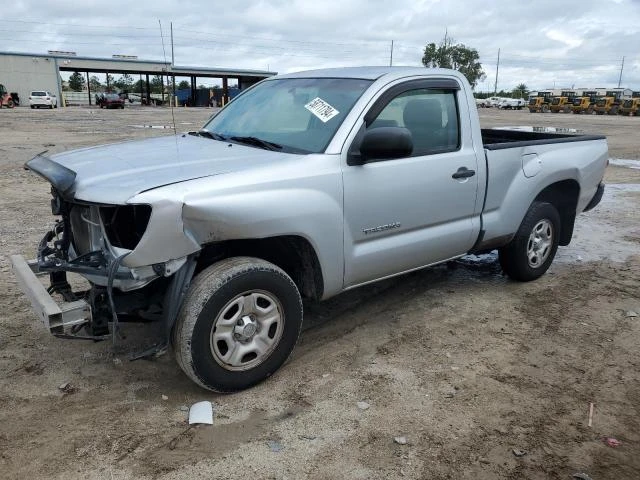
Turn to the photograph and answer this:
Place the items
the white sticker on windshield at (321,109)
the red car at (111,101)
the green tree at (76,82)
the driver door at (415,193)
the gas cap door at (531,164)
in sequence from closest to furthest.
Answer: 1. the driver door at (415,193)
2. the white sticker on windshield at (321,109)
3. the gas cap door at (531,164)
4. the red car at (111,101)
5. the green tree at (76,82)

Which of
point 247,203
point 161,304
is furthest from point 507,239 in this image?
point 161,304

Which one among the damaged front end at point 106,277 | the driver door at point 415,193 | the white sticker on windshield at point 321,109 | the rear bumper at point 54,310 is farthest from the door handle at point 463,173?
the rear bumper at point 54,310

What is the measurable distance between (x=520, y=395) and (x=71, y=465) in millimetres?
2528

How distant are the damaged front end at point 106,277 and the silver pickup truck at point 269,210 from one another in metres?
0.01

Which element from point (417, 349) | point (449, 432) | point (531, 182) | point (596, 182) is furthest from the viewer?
point (596, 182)

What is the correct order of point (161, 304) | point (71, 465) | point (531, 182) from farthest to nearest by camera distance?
point (531, 182) → point (161, 304) → point (71, 465)

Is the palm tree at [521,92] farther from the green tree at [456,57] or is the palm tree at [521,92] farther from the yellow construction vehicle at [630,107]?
the yellow construction vehicle at [630,107]

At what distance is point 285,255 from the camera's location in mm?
3688

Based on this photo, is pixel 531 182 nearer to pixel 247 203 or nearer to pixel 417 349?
pixel 417 349

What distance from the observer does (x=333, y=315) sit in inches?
181

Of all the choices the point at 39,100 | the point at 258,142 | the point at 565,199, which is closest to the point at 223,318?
the point at 258,142

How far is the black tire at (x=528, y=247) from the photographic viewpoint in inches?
197

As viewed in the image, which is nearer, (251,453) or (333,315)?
(251,453)

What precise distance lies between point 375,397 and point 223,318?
103cm
